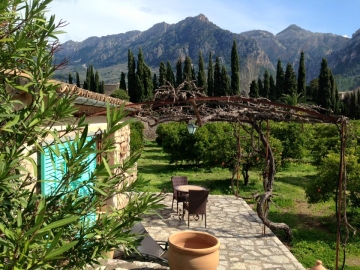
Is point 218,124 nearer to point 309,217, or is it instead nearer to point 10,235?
point 309,217

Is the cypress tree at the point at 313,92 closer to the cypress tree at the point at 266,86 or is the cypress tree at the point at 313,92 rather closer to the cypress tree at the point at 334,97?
the cypress tree at the point at 334,97

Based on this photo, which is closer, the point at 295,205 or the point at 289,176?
the point at 295,205

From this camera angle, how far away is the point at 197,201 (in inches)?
276

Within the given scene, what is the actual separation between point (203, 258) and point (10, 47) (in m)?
3.58

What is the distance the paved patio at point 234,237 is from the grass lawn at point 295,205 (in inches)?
18.5

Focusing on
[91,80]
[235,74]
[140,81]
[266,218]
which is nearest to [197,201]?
[266,218]

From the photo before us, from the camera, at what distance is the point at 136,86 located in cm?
4000

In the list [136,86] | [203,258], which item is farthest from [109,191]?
[136,86]

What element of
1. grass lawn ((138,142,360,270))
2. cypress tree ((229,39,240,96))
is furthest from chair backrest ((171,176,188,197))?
cypress tree ((229,39,240,96))

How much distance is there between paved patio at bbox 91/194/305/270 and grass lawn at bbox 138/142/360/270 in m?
0.47

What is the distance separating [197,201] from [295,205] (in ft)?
12.3

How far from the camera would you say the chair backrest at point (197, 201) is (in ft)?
23.0

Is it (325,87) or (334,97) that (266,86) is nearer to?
(325,87)

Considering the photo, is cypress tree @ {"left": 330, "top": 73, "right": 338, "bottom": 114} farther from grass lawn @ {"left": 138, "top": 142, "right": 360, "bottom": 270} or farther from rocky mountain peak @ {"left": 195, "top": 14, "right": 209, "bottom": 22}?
rocky mountain peak @ {"left": 195, "top": 14, "right": 209, "bottom": 22}
